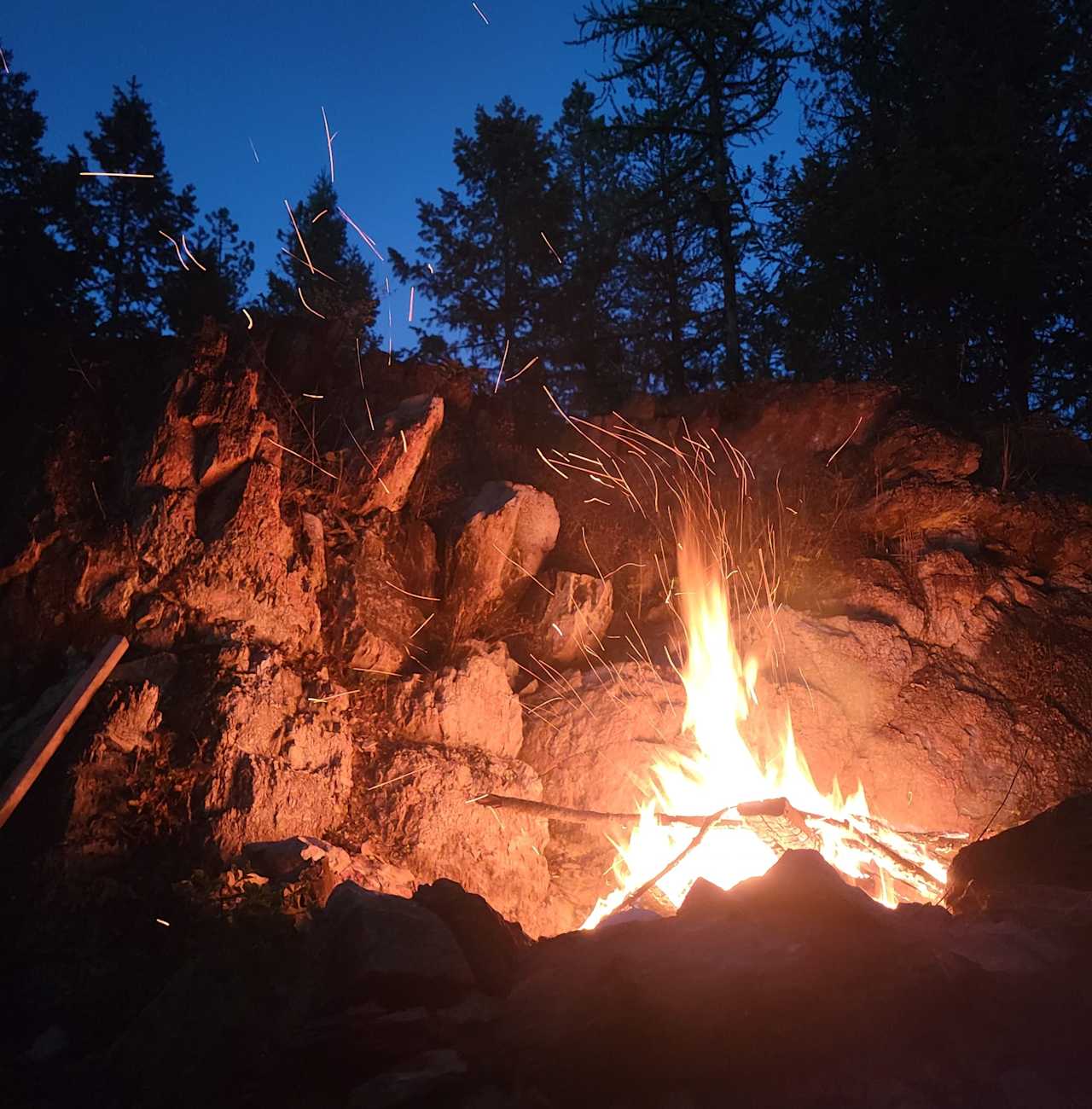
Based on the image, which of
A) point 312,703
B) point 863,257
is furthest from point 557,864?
point 863,257

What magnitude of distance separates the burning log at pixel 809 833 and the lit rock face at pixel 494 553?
240cm

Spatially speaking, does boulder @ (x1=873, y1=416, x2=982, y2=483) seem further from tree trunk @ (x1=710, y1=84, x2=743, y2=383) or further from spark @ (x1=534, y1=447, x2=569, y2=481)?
tree trunk @ (x1=710, y1=84, x2=743, y2=383)

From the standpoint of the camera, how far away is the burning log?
15.7 ft

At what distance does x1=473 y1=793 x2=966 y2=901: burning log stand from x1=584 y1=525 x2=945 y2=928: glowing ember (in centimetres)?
1

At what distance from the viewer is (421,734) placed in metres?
6.23

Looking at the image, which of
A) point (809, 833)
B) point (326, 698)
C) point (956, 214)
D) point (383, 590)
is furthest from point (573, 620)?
point (956, 214)

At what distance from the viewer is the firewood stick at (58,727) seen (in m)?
4.73

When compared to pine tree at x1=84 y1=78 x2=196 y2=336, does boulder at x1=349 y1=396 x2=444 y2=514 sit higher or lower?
lower

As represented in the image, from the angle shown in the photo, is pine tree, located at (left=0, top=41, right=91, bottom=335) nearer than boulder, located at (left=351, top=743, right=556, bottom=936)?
No

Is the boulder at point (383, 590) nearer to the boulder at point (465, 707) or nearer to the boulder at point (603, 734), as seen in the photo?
the boulder at point (465, 707)

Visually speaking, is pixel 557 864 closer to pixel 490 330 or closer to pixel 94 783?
pixel 94 783

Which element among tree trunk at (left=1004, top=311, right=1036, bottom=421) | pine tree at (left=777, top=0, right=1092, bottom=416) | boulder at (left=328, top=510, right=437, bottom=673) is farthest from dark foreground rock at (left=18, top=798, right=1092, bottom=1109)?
tree trunk at (left=1004, top=311, right=1036, bottom=421)

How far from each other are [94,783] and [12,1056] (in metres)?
1.45

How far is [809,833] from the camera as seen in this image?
16.6ft
